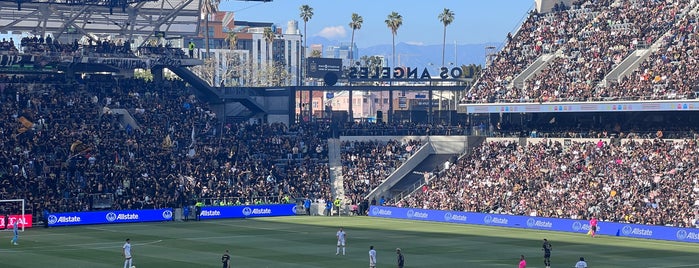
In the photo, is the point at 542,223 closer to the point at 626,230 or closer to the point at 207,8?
the point at 626,230

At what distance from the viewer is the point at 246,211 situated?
85312mm

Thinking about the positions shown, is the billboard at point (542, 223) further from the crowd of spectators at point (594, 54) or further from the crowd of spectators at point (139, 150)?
the crowd of spectators at point (594, 54)

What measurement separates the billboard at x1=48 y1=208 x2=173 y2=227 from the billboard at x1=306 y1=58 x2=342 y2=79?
35.8m

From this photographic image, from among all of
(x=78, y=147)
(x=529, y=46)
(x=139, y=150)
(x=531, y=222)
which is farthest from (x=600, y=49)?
(x=78, y=147)

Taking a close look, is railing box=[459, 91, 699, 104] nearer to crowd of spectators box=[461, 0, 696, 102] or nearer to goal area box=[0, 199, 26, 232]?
crowd of spectators box=[461, 0, 696, 102]

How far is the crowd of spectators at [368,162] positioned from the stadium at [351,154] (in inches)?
6.3

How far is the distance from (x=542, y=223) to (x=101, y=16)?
4410 centimetres

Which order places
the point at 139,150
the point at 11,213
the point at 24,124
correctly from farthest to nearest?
the point at 139,150 → the point at 24,124 → the point at 11,213

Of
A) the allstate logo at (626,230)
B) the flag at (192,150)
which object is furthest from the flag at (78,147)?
the allstate logo at (626,230)

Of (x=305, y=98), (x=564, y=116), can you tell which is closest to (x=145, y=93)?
(x=564, y=116)

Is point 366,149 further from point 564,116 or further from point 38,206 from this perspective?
point 38,206

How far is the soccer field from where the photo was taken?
53125mm

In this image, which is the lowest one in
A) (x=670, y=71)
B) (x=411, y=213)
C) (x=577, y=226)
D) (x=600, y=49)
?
(x=411, y=213)

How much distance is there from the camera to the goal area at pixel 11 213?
7105 centimetres
